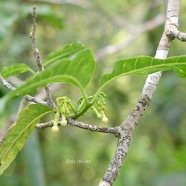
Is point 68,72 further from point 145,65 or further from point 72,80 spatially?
point 145,65

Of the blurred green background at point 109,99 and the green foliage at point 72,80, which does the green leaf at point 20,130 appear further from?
the blurred green background at point 109,99

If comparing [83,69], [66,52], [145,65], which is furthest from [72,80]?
[66,52]

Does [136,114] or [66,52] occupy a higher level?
[66,52]

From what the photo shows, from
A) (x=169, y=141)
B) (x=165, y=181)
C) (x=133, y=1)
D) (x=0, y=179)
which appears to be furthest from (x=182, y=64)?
(x=133, y=1)

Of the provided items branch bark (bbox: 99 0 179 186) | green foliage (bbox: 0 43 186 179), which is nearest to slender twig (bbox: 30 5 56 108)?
green foliage (bbox: 0 43 186 179)

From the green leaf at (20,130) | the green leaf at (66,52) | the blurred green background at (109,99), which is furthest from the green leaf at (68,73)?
the blurred green background at (109,99)

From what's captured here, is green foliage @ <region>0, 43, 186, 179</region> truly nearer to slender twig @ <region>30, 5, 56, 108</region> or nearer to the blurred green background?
slender twig @ <region>30, 5, 56, 108</region>
